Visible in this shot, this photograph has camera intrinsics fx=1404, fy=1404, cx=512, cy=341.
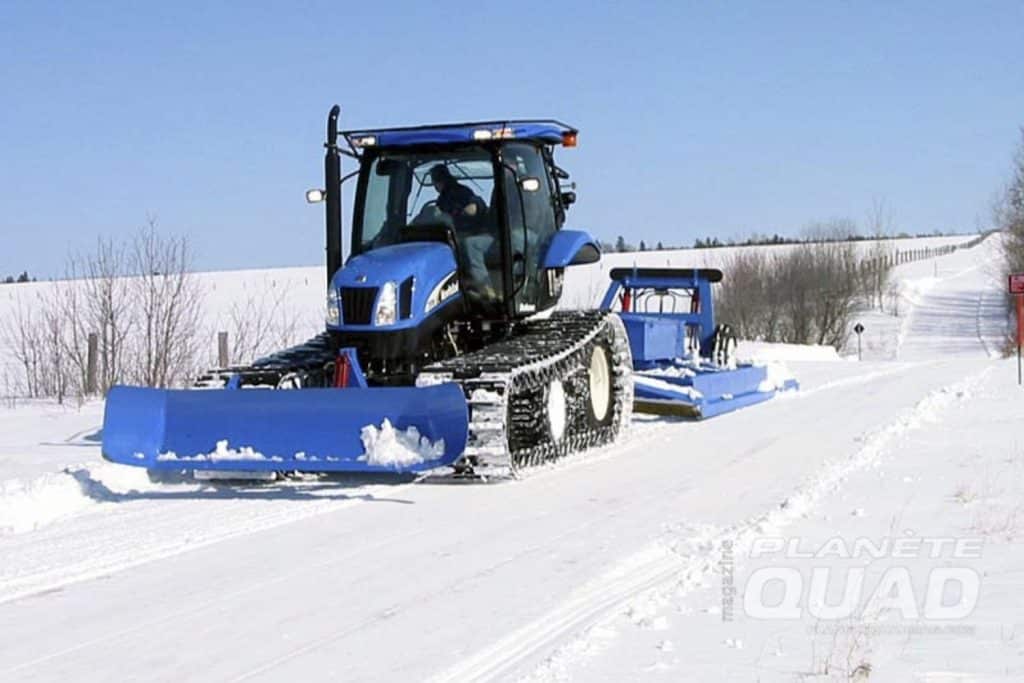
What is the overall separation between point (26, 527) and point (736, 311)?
41.8 metres

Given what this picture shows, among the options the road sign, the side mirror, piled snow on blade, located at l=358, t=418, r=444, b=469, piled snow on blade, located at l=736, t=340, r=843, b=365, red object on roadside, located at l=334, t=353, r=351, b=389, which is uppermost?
the side mirror

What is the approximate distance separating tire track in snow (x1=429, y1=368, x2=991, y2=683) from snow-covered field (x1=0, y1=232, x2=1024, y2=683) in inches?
0.7

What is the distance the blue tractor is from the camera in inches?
366

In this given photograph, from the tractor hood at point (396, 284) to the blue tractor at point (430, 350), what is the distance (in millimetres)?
13

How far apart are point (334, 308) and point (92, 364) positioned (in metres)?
9.47

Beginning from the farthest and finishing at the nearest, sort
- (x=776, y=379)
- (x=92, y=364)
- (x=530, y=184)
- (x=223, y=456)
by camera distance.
Answer: (x=92, y=364), (x=776, y=379), (x=530, y=184), (x=223, y=456)

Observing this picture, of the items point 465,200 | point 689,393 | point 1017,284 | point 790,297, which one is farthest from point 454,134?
point 790,297

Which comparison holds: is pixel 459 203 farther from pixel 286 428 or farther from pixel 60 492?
pixel 60 492

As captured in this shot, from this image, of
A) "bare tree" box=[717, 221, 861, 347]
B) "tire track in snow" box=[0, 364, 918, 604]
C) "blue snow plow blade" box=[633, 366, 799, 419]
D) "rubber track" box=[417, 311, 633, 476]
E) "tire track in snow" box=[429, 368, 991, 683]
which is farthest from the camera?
"bare tree" box=[717, 221, 861, 347]

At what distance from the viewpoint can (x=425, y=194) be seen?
11422 mm

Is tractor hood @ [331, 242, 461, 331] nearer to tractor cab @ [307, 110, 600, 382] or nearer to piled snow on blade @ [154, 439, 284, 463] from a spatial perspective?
tractor cab @ [307, 110, 600, 382]

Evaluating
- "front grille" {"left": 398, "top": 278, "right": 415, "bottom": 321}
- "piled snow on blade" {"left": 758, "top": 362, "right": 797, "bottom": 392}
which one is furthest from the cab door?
"piled snow on blade" {"left": 758, "top": 362, "right": 797, "bottom": 392}

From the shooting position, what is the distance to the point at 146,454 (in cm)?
942

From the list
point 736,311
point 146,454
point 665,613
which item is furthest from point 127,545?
point 736,311
